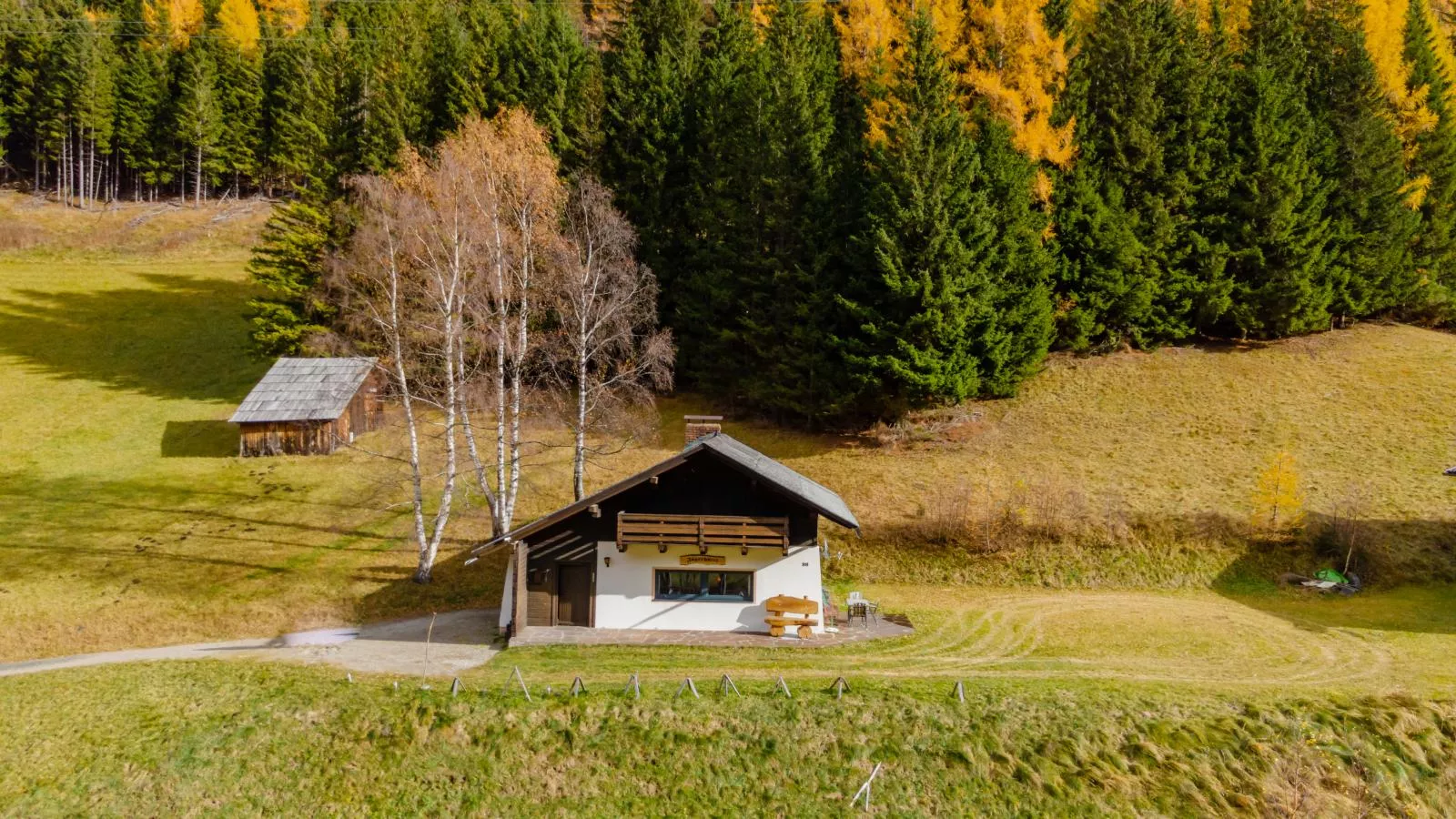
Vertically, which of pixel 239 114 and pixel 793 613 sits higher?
pixel 239 114

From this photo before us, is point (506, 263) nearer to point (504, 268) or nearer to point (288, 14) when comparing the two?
point (504, 268)

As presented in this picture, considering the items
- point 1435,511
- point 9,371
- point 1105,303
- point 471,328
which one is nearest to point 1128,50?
point 1105,303

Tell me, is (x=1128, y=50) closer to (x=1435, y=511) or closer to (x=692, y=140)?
(x=692, y=140)

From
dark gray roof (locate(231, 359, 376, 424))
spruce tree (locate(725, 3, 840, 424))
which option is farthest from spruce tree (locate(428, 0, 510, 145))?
spruce tree (locate(725, 3, 840, 424))

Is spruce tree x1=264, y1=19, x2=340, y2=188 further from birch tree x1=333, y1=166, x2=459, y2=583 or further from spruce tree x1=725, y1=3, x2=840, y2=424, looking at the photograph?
spruce tree x1=725, y1=3, x2=840, y2=424

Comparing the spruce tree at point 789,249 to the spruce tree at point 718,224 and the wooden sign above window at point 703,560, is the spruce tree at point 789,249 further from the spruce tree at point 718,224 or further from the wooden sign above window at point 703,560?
the wooden sign above window at point 703,560

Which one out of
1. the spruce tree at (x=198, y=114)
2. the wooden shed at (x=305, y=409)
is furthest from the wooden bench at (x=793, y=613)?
the spruce tree at (x=198, y=114)

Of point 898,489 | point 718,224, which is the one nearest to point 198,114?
point 718,224
